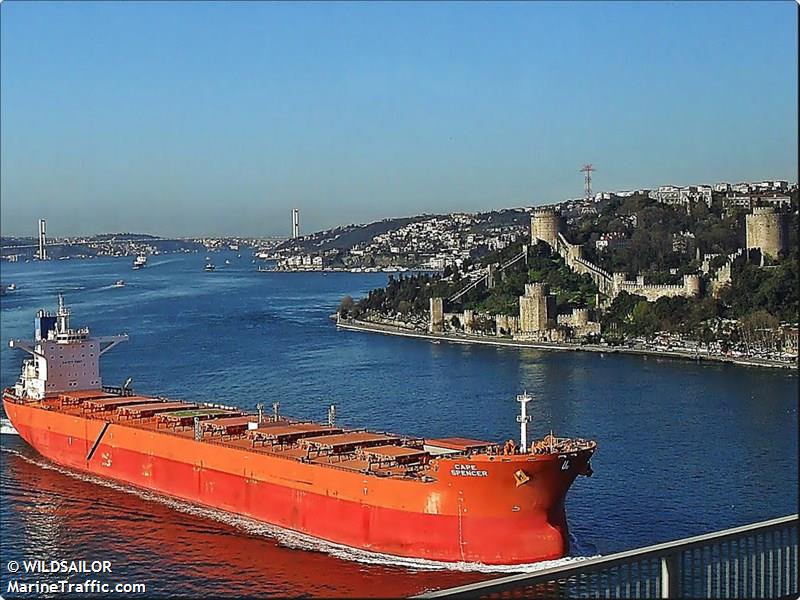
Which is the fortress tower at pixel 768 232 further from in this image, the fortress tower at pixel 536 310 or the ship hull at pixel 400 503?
the ship hull at pixel 400 503

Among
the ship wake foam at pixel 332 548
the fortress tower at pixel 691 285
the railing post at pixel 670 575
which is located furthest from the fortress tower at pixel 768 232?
the railing post at pixel 670 575

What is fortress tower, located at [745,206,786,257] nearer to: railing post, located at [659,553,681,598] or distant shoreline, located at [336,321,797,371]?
distant shoreline, located at [336,321,797,371]

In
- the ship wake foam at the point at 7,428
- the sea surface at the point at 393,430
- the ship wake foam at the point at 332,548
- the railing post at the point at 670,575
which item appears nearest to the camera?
the railing post at the point at 670,575

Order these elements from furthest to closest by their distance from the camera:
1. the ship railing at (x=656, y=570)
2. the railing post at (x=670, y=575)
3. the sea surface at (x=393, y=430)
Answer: the sea surface at (x=393, y=430) → the railing post at (x=670, y=575) → the ship railing at (x=656, y=570)

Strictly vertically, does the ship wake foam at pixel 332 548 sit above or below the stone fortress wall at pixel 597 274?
below

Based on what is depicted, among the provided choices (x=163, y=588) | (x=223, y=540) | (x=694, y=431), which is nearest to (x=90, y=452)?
(x=223, y=540)

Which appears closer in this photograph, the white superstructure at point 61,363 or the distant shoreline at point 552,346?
the white superstructure at point 61,363

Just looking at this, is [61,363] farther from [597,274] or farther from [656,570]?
[597,274]
